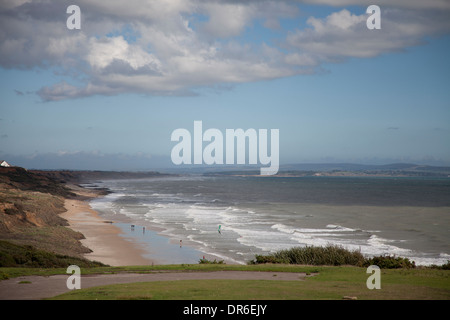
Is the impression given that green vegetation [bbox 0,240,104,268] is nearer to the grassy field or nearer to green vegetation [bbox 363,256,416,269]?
the grassy field

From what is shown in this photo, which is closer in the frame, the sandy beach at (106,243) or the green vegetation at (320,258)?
the green vegetation at (320,258)

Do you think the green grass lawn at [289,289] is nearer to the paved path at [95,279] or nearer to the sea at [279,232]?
the paved path at [95,279]

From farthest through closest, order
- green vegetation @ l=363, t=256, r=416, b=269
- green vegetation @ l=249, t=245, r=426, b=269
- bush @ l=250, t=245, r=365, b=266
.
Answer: bush @ l=250, t=245, r=365, b=266, green vegetation @ l=249, t=245, r=426, b=269, green vegetation @ l=363, t=256, r=416, b=269

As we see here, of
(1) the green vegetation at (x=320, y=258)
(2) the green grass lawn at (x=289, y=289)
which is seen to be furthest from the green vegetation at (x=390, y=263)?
(2) the green grass lawn at (x=289, y=289)

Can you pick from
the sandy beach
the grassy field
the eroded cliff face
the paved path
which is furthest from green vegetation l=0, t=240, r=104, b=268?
the sandy beach

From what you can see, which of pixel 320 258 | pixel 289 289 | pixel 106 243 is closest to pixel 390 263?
pixel 320 258
